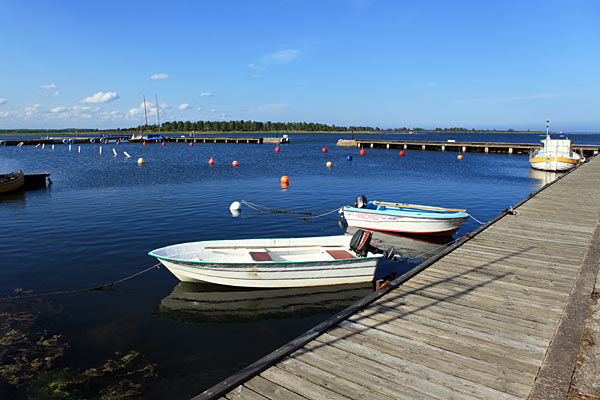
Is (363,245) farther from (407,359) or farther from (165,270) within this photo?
(165,270)

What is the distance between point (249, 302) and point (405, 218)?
9113 mm

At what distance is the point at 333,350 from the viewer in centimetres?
594

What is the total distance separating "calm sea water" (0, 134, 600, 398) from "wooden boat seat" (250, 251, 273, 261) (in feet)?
3.25

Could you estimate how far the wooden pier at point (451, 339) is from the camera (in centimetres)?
500

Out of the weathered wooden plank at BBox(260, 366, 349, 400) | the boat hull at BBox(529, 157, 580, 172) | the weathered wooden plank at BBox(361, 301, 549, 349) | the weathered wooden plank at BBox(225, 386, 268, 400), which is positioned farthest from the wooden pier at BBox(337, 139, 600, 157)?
the weathered wooden plank at BBox(225, 386, 268, 400)

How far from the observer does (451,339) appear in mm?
6203

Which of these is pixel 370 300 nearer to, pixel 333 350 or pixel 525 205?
pixel 333 350

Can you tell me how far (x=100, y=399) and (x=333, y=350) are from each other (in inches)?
177

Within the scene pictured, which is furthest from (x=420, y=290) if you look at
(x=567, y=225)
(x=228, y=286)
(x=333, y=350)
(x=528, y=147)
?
(x=528, y=147)

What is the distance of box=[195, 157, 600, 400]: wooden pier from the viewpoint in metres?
5.00

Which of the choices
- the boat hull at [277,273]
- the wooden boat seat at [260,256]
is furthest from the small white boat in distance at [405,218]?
the wooden boat seat at [260,256]

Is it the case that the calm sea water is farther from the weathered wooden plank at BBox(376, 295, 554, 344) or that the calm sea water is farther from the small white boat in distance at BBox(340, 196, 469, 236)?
the weathered wooden plank at BBox(376, 295, 554, 344)

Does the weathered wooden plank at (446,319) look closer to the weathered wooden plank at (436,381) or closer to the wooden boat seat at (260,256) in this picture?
the weathered wooden plank at (436,381)

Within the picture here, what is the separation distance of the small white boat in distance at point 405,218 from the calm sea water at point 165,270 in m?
0.74
